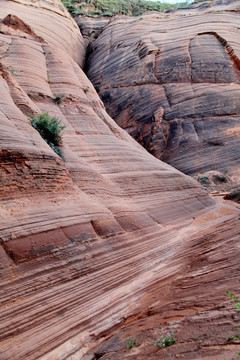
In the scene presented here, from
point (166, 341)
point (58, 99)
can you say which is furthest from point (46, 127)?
point (166, 341)

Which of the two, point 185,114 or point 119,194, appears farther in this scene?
point 185,114

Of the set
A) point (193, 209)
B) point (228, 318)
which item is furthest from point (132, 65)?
point (228, 318)

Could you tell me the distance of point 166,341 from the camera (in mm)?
3729

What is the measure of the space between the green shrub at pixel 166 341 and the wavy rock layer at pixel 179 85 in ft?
52.7

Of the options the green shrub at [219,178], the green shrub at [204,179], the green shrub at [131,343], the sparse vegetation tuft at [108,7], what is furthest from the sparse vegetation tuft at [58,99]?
the sparse vegetation tuft at [108,7]

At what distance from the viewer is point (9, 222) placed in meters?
5.03

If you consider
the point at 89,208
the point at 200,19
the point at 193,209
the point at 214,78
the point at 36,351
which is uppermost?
the point at 200,19

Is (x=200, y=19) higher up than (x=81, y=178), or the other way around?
(x=200, y=19)

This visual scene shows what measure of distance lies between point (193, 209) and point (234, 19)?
77.1ft

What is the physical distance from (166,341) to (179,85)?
2146 cm

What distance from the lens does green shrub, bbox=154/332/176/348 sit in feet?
12.1

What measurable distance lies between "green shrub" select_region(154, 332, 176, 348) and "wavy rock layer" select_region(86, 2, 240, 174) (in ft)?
52.7

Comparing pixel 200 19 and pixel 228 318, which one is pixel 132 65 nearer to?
pixel 200 19

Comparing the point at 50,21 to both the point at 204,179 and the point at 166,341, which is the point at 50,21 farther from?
the point at 166,341
